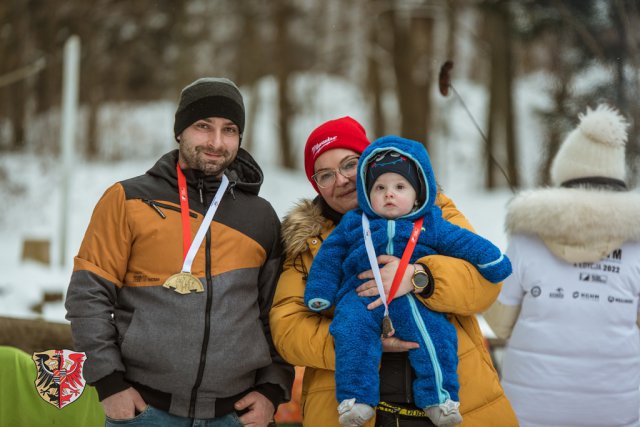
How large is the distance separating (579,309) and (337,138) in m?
1.37

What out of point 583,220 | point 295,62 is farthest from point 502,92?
point 583,220

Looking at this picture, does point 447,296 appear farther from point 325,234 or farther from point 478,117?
point 478,117

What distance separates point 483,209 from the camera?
49.7 feet

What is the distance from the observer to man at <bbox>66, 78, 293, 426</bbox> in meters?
2.61

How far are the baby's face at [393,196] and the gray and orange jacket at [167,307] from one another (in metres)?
0.54

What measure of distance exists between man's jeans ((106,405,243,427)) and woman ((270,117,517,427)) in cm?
35

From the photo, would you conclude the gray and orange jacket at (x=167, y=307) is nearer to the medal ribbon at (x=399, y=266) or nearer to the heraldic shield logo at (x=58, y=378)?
the medal ribbon at (x=399, y=266)

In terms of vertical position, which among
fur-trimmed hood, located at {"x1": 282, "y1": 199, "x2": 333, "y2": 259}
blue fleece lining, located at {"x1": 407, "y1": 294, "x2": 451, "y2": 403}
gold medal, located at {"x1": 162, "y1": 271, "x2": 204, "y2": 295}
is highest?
fur-trimmed hood, located at {"x1": 282, "y1": 199, "x2": 333, "y2": 259}

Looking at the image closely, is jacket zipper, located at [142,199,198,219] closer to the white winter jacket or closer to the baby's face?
the baby's face

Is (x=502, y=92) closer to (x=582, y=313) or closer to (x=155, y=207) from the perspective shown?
(x=582, y=313)

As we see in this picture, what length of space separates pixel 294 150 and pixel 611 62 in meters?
14.9

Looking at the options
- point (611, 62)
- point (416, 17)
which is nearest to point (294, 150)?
point (416, 17)

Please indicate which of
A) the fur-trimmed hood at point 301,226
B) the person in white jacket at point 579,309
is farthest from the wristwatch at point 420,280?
the person in white jacket at point 579,309

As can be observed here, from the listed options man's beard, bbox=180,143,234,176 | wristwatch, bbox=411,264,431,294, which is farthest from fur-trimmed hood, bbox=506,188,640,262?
man's beard, bbox=180,143,234,176
